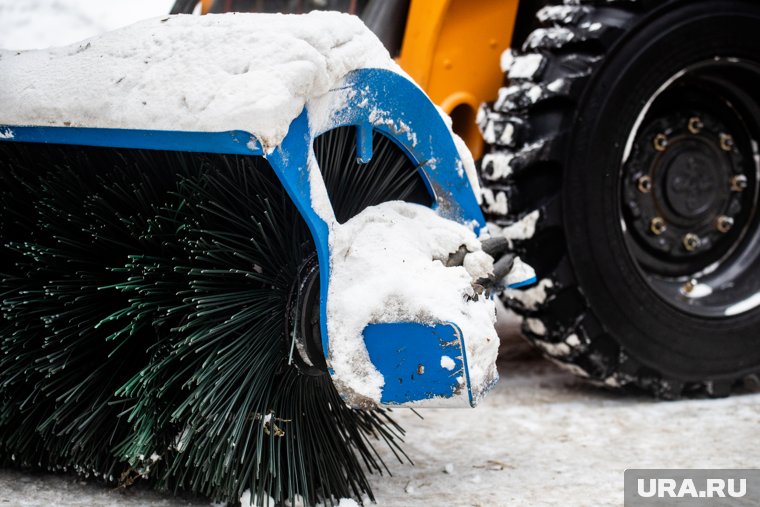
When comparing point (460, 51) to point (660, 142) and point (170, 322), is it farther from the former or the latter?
point (170, 322)

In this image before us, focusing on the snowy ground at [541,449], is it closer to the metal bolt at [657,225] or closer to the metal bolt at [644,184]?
the metal bolt at [657,225]

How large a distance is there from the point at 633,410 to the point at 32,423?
1.42 meters

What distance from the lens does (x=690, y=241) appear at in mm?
2570

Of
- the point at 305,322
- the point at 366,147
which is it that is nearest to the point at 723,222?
the point at 366,147

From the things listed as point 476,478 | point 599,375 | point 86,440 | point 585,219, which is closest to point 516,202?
point 585,219

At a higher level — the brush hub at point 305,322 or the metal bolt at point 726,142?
the metal bolt at point 726,142

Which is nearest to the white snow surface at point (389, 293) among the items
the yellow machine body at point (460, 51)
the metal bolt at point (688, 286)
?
the yellow machine body at point (460, 51)

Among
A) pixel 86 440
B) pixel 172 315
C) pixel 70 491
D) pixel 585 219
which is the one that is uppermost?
pixel 585 219

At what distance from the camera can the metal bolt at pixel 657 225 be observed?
98.6 inches

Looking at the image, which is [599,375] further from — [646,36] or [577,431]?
[646,36]

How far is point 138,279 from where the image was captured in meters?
1.61

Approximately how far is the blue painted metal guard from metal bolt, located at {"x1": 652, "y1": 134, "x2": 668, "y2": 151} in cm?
99

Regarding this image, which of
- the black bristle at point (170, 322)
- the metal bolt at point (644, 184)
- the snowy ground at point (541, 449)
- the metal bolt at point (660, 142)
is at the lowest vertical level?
the snowy ground at point (541, 449)

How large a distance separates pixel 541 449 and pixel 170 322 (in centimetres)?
89
